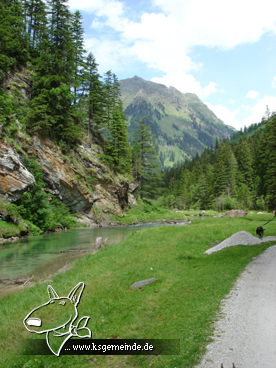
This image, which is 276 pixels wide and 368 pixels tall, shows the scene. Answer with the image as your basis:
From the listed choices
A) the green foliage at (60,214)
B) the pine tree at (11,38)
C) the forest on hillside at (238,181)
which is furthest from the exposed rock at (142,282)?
the forest on hillside at (238,181)

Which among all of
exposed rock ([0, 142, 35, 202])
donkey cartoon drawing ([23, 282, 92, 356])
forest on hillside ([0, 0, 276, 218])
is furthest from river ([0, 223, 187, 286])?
forest on hillside ([0, 0, 276, 218])

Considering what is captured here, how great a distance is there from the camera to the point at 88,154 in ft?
164

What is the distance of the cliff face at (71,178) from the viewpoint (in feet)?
93.9

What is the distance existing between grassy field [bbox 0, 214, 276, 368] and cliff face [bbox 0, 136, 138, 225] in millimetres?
17327

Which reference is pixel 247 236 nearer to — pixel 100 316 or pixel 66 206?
pixel 100 316

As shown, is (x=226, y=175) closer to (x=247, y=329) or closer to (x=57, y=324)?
(x=247, y=329)

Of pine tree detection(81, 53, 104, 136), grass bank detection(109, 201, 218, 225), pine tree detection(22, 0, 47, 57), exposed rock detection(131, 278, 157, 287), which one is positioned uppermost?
pine tree detection(22, 0, 47, 57)

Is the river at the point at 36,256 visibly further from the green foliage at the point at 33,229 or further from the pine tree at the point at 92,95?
the pine tree at the point at 92,95

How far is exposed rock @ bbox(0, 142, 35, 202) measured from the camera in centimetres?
2762

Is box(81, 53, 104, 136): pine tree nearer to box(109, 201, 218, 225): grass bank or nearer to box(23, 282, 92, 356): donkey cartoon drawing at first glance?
box(109, 201, 218, 225): grass bank

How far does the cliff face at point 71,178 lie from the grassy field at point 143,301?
1733cm

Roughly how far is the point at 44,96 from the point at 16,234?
23.3 metres

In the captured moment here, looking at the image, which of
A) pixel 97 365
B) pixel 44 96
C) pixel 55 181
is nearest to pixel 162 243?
pixel 97 365

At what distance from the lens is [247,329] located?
621 centimetres
